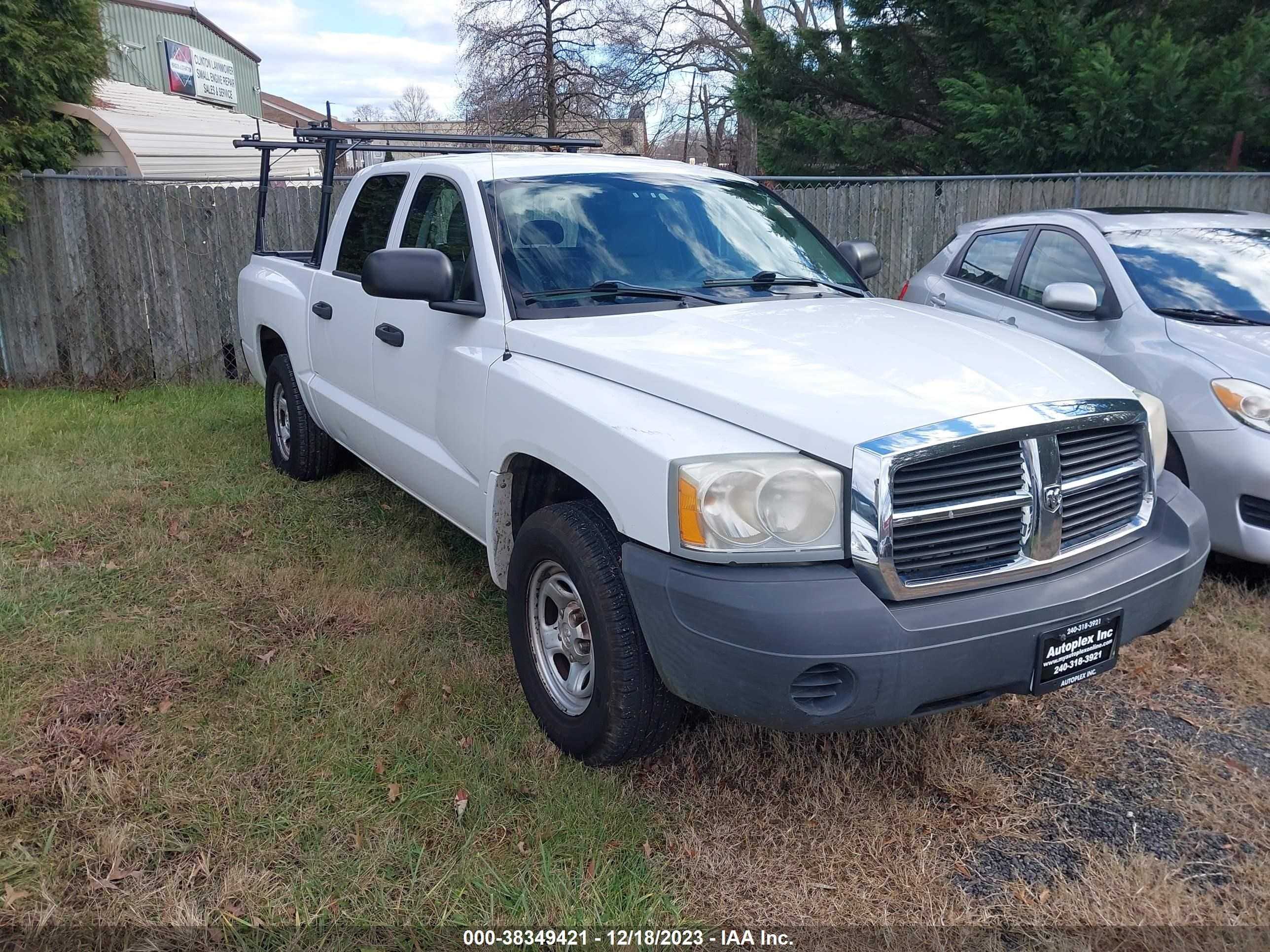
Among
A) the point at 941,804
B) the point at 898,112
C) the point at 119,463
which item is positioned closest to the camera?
the point at 941,804

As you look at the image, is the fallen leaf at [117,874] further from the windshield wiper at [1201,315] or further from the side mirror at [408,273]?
the windshield wiper at [1201,315]

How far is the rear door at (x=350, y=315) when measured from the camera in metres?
4.79

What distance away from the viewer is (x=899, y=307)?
3904 millimetres

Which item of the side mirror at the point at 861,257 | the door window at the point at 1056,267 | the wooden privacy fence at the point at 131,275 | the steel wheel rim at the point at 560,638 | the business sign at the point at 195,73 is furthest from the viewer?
the business sign at the point at 195,73

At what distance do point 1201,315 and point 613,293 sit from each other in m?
3.06

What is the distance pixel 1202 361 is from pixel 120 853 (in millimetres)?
4646

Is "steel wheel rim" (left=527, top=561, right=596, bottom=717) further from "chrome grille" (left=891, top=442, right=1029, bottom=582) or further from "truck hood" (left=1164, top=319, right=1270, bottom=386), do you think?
"truck hood" (left=1164, top=319, right=1270, bottom=386)

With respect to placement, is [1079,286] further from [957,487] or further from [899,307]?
[957,487]

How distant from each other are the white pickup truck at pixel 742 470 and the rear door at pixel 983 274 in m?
2.22

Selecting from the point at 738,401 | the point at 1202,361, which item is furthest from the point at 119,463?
the point at 1202,361

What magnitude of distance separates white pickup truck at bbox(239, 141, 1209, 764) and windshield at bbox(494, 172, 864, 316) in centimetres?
1

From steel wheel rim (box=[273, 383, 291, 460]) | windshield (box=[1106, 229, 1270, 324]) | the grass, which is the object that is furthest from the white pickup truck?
steel wheel rim (box=[273, 383, 291, 460])

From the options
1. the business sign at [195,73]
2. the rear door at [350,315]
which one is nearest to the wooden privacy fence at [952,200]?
the rear door at [350,315]

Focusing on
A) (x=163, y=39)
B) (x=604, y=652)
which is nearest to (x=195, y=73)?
(x=163, y=39)
